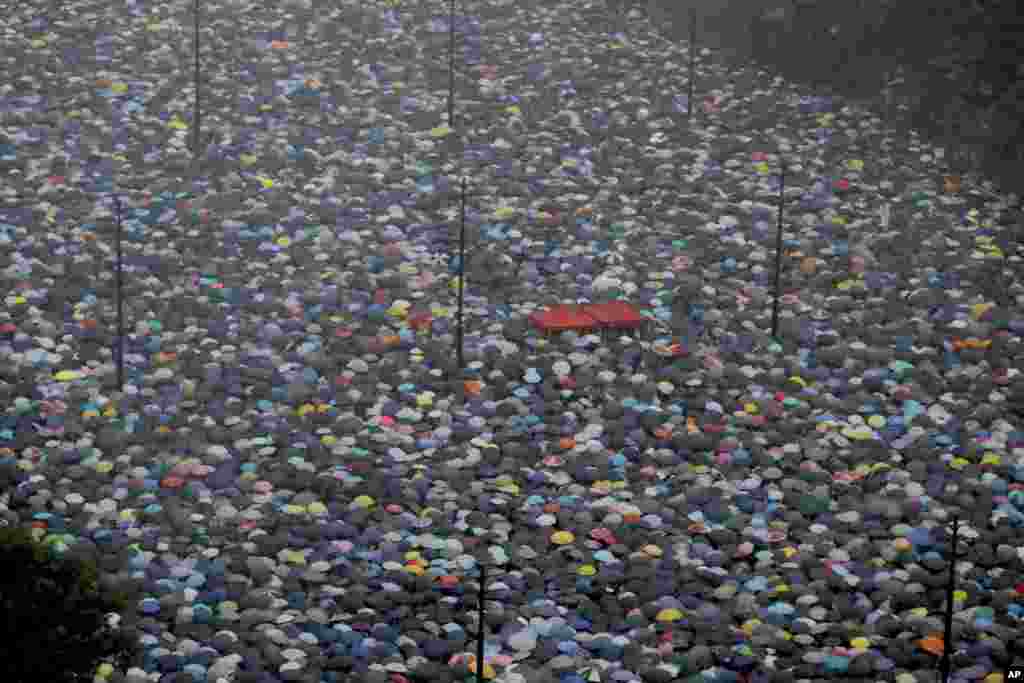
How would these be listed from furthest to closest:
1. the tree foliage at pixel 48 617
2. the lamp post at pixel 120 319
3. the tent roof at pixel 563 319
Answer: the tent roof at pixel 563 319 → the lamp post at pixel 120 319 → the tree foliage at pixel 48 617

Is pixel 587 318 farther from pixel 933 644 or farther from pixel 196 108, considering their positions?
pixel 196 108

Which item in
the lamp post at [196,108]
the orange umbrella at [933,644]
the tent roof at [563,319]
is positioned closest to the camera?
the orange umbrella at [933,644]

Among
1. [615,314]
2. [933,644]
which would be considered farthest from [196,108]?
[933,644]

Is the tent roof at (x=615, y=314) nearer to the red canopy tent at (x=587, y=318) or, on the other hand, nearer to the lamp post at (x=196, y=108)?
the red canopy tent at (x=587, y=318)

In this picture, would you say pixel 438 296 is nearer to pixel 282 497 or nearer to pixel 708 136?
pixel 282 497

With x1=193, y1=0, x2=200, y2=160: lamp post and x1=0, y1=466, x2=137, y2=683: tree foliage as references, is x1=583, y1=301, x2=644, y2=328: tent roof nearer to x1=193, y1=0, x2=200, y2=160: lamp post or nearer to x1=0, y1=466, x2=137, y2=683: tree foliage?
x1=193, y1=0, x2=200, y2=160: lamp post

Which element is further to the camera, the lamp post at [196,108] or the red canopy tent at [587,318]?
the lamp post at [196,108]

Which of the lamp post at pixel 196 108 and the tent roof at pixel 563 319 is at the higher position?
the lamp post at pixel 196 108

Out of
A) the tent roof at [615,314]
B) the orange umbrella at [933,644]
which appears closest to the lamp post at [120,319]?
the tent roof at [615,314]

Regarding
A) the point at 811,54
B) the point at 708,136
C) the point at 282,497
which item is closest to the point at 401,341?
the point at 282,497
